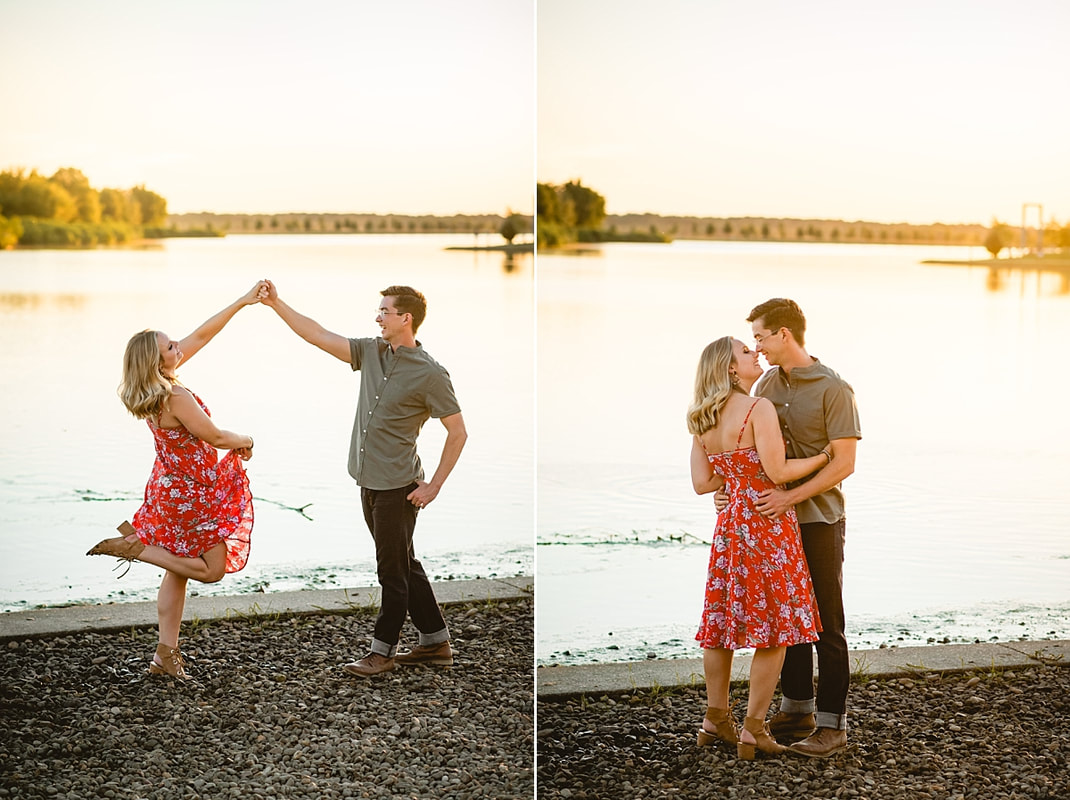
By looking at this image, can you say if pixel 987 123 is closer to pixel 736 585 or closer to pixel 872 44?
pixel 872 44

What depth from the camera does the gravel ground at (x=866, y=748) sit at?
348 cm

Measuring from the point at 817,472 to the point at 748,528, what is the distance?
243mm

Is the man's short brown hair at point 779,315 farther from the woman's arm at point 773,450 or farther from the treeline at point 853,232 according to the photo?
the treeline at point 853,232

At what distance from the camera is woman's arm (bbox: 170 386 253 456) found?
12.1 feet

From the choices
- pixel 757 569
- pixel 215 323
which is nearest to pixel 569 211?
pixel 215 323

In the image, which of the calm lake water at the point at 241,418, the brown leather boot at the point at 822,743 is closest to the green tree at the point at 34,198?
the calm lake water at the point at 241,418

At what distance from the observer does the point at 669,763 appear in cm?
365

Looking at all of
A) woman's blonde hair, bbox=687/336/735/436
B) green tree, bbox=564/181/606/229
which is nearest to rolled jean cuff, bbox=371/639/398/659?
woman's blonde hair, bbox=687/336/735/436

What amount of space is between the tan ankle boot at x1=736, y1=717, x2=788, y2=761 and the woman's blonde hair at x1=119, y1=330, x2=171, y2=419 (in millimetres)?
1903

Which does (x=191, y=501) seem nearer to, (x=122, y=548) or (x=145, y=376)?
(x=122, y=548)

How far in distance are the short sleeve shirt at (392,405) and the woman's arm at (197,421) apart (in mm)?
394

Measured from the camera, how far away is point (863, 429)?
6.72 m

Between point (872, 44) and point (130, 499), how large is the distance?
4.15 m

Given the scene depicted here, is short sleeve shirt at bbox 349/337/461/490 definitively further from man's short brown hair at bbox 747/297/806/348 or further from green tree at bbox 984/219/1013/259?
green tree at bbox 984/219/1013/259
